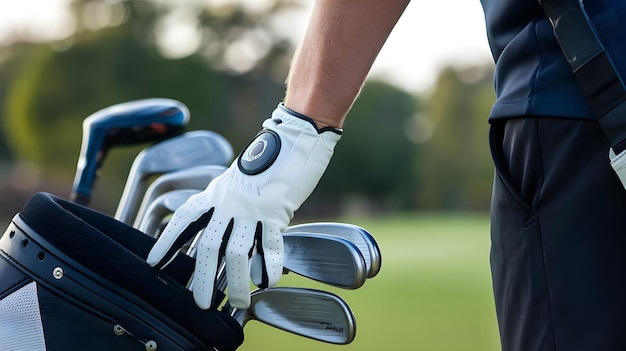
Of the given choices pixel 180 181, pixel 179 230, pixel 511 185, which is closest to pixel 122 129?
pixel 180 181

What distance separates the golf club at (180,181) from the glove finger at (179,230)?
54 centimetres

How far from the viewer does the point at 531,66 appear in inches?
50.3

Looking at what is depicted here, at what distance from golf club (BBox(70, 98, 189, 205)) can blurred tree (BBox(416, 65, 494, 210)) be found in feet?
123

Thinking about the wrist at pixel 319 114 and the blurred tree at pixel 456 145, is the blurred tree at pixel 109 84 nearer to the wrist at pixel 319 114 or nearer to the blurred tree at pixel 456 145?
the blurred tree at pixel 456 145

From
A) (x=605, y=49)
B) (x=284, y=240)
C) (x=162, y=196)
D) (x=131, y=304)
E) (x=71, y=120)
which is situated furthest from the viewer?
(x=71, y=120)

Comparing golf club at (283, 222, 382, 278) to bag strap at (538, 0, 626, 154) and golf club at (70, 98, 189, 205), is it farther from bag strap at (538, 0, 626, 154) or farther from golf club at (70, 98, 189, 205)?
golf club at (70, 98, 189, 205)

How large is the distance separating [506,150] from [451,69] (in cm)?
4139

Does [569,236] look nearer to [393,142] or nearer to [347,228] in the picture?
[347,228]

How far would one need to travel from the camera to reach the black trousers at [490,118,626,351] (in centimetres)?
119

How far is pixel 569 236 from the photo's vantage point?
47.8 inches

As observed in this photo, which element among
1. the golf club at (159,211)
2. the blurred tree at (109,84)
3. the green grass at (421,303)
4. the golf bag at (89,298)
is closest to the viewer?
the golf bag at (89,298)

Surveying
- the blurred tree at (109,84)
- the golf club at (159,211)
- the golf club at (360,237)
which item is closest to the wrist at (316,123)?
the golf club at (360,237)

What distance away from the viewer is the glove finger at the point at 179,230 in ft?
4.38

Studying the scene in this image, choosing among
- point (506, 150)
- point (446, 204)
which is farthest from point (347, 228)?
point (446, 204)
